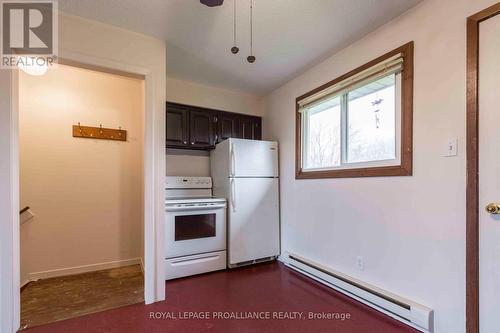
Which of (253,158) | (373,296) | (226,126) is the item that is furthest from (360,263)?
(226,126)

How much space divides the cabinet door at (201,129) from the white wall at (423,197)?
1.72 m

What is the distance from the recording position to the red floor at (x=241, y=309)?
187cm

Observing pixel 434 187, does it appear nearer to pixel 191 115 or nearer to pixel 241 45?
pixel 241 45

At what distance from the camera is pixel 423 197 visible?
6.14ft

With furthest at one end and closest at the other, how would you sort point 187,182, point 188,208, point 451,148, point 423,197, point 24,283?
point 187,182 → point 188,208 → point 24,283 → point 423,197 → point 451,148

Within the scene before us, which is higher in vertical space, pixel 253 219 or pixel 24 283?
pixel 253 219

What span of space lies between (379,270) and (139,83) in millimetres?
3612

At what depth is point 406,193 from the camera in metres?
1.98

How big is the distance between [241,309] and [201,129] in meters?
2.23

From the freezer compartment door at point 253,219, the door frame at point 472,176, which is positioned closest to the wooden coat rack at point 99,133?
the freezer compartment door at point 253,219

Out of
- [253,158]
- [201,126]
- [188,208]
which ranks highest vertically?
[201,126]

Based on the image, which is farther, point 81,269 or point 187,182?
point 187,182

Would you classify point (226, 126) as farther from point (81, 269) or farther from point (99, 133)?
point (81, 269)

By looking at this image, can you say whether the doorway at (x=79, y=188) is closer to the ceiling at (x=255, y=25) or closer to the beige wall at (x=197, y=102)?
the beige wall at (x=197, y=102)
